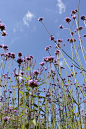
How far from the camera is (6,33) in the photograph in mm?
1871

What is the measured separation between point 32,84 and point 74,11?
1589 millimetres

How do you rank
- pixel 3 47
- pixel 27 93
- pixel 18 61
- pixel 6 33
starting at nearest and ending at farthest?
pixel 18 61 < pixel 27 93 < pixel 6 33 < pixel 3 47

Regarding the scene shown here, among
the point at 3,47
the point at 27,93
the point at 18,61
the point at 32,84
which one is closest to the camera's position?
the point at 32,84

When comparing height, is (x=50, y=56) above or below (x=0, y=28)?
below

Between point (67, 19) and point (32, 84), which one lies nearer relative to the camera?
point (32, 84)

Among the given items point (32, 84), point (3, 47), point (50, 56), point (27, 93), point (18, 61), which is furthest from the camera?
point (3, 47)

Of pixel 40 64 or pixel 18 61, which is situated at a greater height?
pixel 40 64

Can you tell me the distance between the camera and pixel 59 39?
2.14m

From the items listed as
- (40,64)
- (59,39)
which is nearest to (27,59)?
(40,64)

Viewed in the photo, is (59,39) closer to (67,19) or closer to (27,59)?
(67,19)

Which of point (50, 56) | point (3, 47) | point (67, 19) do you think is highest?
point (67, 19)

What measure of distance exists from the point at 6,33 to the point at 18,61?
985mm

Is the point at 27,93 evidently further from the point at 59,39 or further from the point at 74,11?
the point at 74,11

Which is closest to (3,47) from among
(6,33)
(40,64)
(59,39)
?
(6,33)
